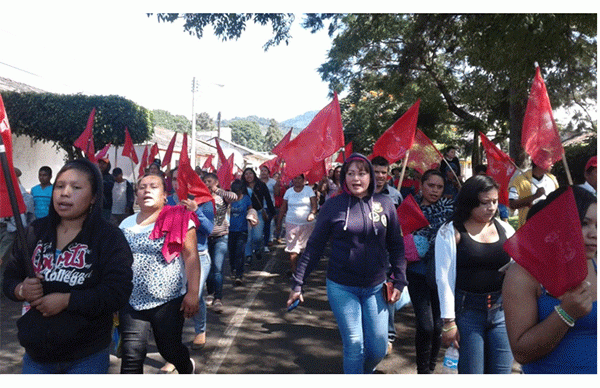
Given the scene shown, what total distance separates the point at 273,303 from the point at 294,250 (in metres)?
1.11

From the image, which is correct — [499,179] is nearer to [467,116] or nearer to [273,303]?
[273,303]

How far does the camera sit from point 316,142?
5559mm

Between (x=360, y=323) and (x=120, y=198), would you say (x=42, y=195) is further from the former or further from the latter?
(x=360, y=323)

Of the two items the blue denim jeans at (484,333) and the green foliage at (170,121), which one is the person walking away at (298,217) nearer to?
the blue denim jeans at (484,333)

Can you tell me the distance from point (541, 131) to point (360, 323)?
2.14 meters

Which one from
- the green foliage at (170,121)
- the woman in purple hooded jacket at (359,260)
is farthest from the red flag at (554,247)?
the green foliage at (170,121)

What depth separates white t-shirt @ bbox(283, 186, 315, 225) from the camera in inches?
314

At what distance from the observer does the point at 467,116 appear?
1773 centimetres

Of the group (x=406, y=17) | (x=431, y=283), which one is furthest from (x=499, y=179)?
(x=406, y=17)

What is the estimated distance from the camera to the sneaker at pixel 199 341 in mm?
5090

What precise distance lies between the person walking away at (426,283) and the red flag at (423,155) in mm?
2640

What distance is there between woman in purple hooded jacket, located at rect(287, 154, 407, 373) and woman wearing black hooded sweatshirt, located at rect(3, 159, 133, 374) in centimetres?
154

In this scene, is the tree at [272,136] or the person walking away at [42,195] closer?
the person walking away at [42,195]

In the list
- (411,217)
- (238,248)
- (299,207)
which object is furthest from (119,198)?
(411,217)
